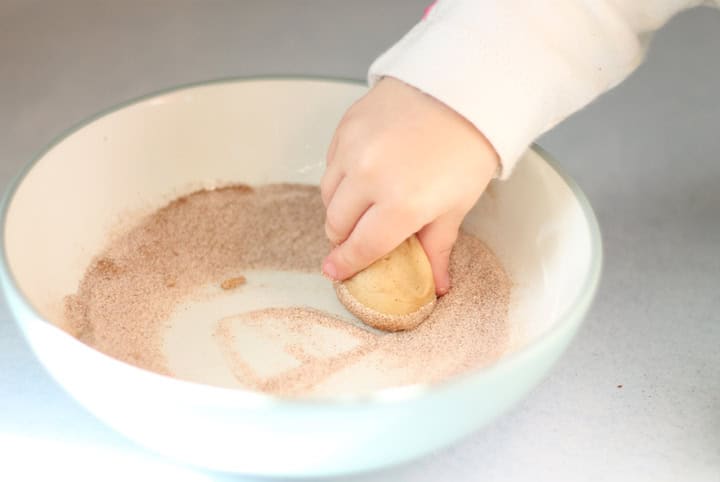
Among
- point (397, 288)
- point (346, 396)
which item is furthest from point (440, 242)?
point (346, 396)

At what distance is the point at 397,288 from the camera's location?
599 millimetres

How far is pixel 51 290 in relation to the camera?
0.57 meters

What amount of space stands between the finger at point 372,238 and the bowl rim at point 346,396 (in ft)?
0.30

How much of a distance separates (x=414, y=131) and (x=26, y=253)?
0.24 metres

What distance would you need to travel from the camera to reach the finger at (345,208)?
1.84 ft

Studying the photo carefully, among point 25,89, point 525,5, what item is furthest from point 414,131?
point 25,89

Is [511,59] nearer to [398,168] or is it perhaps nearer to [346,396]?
[398,168]

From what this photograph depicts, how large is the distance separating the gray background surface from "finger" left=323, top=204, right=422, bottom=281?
127 millimetres

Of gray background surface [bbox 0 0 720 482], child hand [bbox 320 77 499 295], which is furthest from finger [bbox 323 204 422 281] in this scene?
gray background surface [bbox 0 0 720 482]

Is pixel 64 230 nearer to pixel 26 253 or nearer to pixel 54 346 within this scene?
pixel 26 253

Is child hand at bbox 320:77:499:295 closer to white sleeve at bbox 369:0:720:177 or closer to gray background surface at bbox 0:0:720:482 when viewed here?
white sleeve at bbox 369:0:720:177

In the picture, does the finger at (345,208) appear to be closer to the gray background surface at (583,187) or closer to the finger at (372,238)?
the finger at (372,238)

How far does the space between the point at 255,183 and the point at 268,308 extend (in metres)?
0.12

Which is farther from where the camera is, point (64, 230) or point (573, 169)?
point (573, 169)
